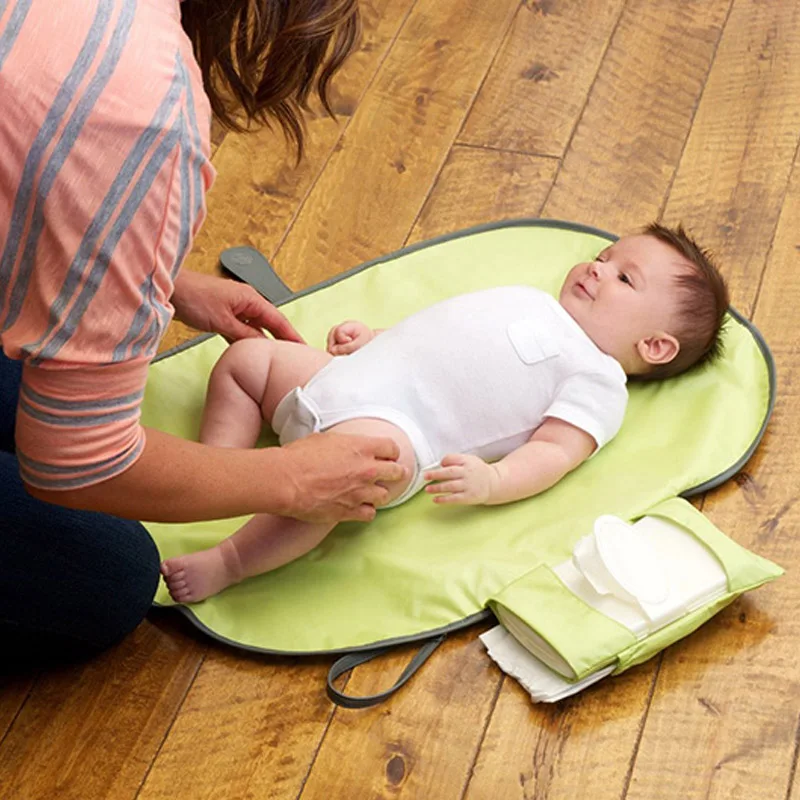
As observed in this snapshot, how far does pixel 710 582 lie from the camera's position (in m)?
1.34

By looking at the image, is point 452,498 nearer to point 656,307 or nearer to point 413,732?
point 413,732

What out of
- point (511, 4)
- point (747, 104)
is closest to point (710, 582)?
point (747, 104)

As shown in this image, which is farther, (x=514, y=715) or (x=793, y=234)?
(x=793, y=234)

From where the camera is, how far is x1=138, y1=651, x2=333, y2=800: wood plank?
127cm

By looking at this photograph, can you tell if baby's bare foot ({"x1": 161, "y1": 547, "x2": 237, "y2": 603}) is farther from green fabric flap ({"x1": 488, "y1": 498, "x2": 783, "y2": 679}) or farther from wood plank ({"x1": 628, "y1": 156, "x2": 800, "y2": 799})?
wood plank ({"x1": 628, "y1": 156, "x2": 800, "y2": 799})

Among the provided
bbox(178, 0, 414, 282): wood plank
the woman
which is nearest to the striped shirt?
the woman

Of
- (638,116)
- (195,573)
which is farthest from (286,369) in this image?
(638,116)

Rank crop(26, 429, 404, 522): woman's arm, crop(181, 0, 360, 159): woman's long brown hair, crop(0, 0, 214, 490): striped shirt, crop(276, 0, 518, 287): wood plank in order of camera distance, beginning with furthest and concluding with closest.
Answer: crop(276, 0, 518, 287): wood plank → crop(26, 429, 404, 522): woman's arm → crop(181, 0, 360, 159): woman's long brown hair → crop(0, 0, 214, 490): striped shirt

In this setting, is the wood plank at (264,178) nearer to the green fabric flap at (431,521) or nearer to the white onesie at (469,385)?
the green fabric flap at (431,521)

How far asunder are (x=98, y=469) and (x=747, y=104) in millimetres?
1476

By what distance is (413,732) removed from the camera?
1.30 m

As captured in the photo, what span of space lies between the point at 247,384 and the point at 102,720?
0.43 m

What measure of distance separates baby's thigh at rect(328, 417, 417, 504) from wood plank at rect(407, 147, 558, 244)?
20.8 inches

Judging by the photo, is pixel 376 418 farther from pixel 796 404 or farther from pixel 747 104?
pixel 747 104
